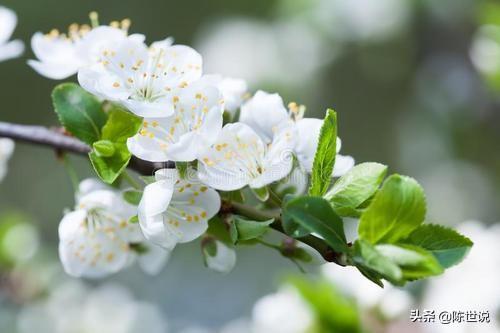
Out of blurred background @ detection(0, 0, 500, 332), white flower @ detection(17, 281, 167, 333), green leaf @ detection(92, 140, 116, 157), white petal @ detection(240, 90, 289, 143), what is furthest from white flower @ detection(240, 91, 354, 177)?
white flower @ detection(17, 281, 167, 333)

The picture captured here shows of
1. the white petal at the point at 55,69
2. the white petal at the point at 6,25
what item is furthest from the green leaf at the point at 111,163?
the white petal at the point at 6,25

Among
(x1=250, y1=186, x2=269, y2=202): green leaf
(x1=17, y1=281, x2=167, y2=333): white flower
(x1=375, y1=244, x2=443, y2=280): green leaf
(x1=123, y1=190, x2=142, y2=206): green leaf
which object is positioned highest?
(x1=250, y1=186, x2=269, y2=202): green leaf

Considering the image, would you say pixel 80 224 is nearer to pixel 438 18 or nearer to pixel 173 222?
pixel 173 222

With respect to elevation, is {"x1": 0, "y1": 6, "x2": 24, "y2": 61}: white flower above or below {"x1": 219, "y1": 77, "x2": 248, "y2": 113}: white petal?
above

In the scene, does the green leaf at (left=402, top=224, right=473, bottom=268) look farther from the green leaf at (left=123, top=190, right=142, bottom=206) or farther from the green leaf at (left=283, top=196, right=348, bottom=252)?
the green leaf at (left=123, top=190, right=142, bottom=206)

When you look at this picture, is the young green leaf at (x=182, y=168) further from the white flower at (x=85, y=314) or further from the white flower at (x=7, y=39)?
the white flower at (x=85, y=314)

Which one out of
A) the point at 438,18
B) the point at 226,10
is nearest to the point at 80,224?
the point at 438,18
